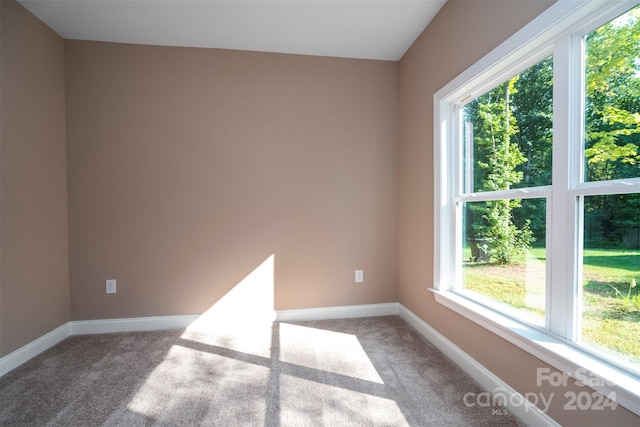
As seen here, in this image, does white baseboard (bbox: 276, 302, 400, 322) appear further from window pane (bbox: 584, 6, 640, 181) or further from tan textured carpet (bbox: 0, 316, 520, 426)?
window pane (bbox: 584, 6, 640, 181)

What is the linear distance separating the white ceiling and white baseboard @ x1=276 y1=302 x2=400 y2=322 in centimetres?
249

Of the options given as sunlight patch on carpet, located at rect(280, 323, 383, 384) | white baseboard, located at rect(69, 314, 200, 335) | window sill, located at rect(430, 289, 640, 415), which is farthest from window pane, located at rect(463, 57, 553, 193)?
white baseboard, located at rect(69, 314, 200, 335)

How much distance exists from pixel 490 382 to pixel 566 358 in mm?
630

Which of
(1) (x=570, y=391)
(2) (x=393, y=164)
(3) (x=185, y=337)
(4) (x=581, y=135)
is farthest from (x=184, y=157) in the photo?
(1) (x=570, y=391)

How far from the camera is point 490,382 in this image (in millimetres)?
1805

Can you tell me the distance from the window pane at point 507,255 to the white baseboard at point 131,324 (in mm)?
2431

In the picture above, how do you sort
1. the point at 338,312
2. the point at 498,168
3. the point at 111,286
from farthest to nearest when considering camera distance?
the point at 338,312, the point at 111,286, the point at 498,168

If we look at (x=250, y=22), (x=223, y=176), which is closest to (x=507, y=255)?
(x=223, y=176)

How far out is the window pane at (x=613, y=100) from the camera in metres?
1.20

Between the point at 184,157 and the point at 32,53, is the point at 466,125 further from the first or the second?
the point at 32,53

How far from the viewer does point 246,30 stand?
100 inches

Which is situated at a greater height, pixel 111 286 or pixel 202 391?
pixel 111 286

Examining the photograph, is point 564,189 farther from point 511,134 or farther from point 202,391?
point 202,391

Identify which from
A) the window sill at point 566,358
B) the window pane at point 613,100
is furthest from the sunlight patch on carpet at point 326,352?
the window pane at point 613,100
